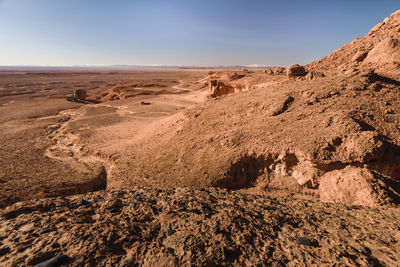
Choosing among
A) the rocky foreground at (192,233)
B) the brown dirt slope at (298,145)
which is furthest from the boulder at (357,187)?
the rocky foreground at (192,233)

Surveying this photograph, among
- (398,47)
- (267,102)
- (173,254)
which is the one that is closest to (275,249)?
(173,254)

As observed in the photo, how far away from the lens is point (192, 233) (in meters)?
2.29

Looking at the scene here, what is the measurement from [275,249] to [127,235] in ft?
5.32

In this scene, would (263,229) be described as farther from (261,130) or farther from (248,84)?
(248,84)

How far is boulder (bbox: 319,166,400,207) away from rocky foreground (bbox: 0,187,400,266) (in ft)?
1.14

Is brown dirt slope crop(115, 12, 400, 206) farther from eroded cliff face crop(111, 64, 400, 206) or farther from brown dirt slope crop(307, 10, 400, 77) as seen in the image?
brown dirt slope crop(307, 10, 400, 77)

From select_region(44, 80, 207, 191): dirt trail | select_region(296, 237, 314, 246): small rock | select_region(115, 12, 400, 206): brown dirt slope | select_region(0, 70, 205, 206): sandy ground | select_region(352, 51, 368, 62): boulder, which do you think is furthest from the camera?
select_region(352, 51, 368, 62): boulder

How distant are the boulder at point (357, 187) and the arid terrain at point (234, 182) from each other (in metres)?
0.02

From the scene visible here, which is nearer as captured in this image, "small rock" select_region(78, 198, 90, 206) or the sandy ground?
"small rock" select_region(78, 198, 90, 206)

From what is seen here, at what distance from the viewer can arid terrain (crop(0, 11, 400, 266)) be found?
207 centimetres

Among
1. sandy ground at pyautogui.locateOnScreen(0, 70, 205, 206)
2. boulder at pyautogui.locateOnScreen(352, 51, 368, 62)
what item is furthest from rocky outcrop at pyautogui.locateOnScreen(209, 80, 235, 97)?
boulder at pyautogui.locateOnScreen(352, 51, 368, 62)

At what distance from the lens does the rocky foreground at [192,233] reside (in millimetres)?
1951

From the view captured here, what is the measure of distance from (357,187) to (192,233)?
333 cm

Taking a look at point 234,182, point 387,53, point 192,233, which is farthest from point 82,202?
point 387,53
